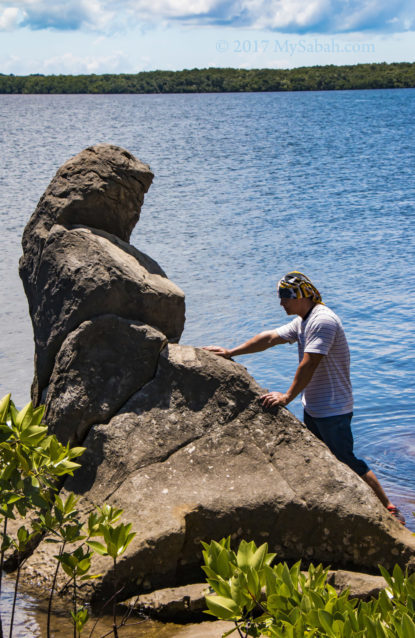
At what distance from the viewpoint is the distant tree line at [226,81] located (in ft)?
341

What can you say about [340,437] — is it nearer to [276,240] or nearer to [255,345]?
[255,345]

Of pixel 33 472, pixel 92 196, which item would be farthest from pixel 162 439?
pixel 33 472

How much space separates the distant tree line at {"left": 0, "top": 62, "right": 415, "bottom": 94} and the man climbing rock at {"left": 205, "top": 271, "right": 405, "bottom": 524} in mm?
103447

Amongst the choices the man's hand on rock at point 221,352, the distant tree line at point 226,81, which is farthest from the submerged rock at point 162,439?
the distant tree line at point 226,81

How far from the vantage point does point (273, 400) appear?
5059 mm

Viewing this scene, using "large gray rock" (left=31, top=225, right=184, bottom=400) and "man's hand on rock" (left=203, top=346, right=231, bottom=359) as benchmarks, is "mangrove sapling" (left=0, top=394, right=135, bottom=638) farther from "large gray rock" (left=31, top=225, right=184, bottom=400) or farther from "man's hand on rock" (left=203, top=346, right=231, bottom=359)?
"man's hand on rock" (left=203, top=346, right=231, bottom=359)

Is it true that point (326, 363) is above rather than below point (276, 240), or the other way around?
above

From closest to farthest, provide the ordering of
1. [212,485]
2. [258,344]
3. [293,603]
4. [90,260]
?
[293,603], [212,485], [90,260], [258,344]

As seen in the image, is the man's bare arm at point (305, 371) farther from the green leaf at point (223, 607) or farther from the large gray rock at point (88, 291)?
the green leaf at point (223, 607)

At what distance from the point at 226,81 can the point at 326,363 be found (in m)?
105

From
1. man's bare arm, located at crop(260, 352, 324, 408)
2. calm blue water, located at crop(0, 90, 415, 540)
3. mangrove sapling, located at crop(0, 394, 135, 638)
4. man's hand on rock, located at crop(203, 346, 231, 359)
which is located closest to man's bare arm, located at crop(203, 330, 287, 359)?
man's hand on rock, located at crop(203, 346, 231, 359)

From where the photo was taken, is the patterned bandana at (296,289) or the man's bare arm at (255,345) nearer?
the patterned bandana at (296,289)

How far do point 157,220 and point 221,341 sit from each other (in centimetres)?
975

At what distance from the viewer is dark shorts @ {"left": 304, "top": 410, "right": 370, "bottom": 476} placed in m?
5.15
